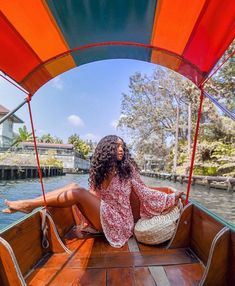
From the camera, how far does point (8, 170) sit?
57.2ft

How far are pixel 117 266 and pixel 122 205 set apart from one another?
0.54 metres

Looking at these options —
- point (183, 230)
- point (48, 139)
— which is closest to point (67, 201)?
point (183, 230)

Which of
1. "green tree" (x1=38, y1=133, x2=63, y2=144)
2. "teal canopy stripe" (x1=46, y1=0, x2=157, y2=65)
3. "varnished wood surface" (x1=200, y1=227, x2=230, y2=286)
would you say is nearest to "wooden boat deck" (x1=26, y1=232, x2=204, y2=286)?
"varnished wood surface" (x1=200, y1=227, x2=230, y2=286)

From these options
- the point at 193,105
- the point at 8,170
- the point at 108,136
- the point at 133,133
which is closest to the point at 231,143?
the point at 193,105

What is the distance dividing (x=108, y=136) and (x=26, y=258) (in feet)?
3.80

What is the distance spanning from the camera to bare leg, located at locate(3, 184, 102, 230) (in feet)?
6.73

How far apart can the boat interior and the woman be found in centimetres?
15

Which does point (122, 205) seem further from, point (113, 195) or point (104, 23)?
point (104, 23)

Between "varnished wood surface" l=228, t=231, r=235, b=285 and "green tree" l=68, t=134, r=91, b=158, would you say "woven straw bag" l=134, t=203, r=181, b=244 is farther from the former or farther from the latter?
"green tree" l=68, t=134, r=91, b=158

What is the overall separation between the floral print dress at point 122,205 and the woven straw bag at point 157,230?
0.31ft

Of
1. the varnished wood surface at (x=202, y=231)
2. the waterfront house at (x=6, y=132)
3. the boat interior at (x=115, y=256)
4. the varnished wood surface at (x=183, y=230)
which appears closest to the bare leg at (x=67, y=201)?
the boat interior at (x=115, y=256)

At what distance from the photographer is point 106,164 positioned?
232cm

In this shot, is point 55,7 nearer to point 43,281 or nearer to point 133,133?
point 43,281

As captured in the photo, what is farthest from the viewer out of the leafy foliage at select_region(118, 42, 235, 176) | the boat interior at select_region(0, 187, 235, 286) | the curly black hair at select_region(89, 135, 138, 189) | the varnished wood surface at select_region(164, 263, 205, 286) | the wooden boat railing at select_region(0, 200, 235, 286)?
the leafy foliage at select_region(118, 42, 235, 176)
